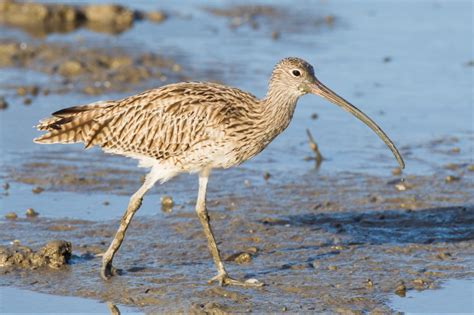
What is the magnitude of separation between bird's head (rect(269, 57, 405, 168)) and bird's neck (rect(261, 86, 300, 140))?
25 mm

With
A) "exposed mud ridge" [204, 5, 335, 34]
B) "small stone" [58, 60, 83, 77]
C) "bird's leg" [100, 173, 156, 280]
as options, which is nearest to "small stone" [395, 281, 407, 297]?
"bird's leg" [100, 173, 156, 280]

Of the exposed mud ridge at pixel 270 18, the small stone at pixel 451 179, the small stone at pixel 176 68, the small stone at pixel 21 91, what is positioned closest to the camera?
the small stone at pixel 451 179

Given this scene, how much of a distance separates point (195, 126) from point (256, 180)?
283cm

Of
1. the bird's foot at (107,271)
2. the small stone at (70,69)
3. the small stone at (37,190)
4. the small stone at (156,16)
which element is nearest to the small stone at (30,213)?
the small stone at (37,190)

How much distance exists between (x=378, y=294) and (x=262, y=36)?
429 inches

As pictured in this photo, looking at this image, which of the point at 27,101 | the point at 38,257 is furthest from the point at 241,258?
the point at 27,101

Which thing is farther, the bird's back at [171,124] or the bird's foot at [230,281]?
the bird's back at [171,124]

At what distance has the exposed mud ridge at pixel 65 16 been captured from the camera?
62.8ft

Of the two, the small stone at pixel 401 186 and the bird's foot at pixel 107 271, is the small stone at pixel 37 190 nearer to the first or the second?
the bird's foot at pixel 107 271

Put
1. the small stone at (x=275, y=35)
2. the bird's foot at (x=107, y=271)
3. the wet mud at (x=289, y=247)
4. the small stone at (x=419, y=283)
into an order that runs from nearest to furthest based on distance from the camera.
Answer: the wet mud at (x=289, y=247), the small stone at (x=419, y=283), the bird's foot at (x=107, y=271), the small stone at (x=275, y=35)

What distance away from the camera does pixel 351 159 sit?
12.6 m

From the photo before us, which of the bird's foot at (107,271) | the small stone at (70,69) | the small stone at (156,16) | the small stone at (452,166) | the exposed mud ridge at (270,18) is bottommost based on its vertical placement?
the bird's foot at (107,271)

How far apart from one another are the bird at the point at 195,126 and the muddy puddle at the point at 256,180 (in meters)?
0.47

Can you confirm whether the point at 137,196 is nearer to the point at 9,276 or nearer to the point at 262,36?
the point at 9,276
